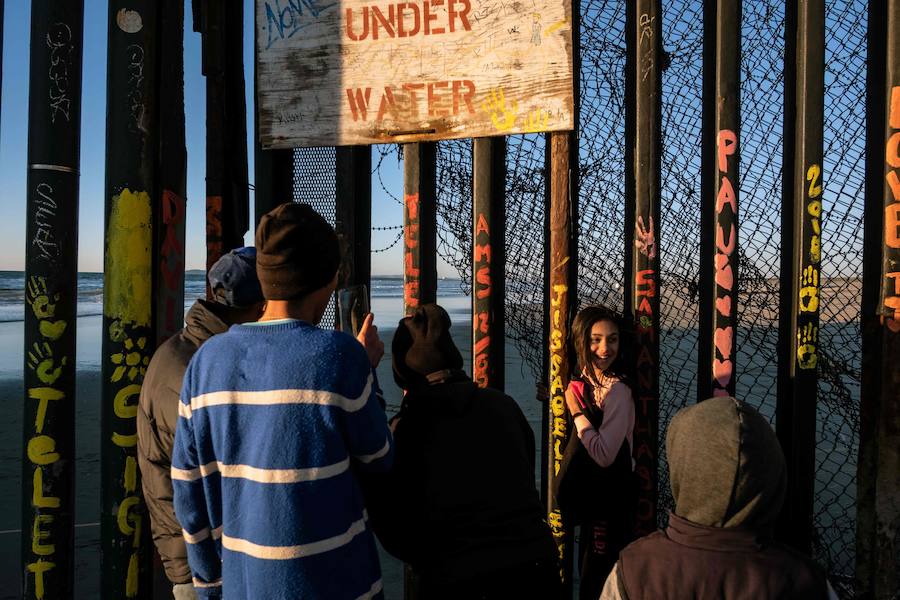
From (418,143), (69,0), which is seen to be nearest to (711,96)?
(418,143)

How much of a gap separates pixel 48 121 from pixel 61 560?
190cm

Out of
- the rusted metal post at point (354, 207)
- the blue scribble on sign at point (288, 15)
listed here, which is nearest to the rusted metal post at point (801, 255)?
the rusted metal post at point (354, 207)

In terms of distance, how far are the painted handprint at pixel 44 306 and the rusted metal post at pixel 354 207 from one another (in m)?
1.26

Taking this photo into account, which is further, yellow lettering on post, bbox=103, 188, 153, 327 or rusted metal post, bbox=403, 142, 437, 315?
rusted metal post, bbox=403, 142, 437, 315

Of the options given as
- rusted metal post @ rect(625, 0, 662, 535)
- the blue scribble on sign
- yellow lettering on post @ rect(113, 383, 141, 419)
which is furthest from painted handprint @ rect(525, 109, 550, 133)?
yellow lettering on post @ rect(113, 383, 141, 419)

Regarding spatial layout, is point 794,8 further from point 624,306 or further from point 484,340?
point 484,340

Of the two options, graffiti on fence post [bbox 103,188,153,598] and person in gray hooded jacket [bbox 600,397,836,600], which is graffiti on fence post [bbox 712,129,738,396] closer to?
person in gray hooded jacket [bbox 600,397,836,600]

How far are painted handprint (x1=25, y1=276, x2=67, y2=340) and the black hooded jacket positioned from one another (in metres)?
1.75

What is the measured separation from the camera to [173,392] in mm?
1845

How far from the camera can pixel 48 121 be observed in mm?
2611

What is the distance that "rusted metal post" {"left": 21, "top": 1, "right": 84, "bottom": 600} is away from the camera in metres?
2.61

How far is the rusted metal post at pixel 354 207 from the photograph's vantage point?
3004 millimetres

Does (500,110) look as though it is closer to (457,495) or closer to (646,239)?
(646,239)

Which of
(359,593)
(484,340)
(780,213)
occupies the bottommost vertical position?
(359,593)
